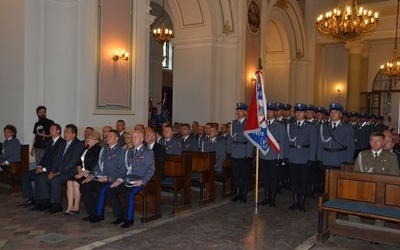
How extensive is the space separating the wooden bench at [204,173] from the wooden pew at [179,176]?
0.37 meters

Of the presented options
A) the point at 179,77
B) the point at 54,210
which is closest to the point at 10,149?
the point at 54,210

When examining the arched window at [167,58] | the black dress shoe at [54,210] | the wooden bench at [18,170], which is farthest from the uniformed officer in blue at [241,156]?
the arched window at [167,58]

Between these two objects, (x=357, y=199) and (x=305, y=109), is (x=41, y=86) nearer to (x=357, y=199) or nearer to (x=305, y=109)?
(x=305, y=109)

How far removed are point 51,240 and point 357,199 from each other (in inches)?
144

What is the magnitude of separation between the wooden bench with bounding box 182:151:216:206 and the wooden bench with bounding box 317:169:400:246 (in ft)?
7.55

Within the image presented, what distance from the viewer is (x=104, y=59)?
8719 mm

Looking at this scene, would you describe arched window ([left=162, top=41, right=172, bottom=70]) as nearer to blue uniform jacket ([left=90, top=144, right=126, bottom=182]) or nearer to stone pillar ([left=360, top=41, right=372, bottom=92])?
stone pillar ([left=360, top=41, right=372, bottom=92])

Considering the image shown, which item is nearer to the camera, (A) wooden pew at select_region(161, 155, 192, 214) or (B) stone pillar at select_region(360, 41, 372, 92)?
(A) wooden pew at select_region(161, 155, 192, 214)

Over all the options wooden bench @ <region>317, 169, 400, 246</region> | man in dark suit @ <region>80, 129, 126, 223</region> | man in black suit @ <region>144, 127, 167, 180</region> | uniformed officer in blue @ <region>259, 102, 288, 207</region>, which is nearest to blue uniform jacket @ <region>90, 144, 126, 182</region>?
man in dark suit @ <region>80, 129, 126, 223</region>

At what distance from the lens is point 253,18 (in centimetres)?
1345

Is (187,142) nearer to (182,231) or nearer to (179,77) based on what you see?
(182,231)

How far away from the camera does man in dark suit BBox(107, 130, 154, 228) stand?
5.44 meters

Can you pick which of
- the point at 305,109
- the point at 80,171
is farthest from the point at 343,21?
the point at 80,171

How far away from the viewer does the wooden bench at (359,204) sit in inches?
181
